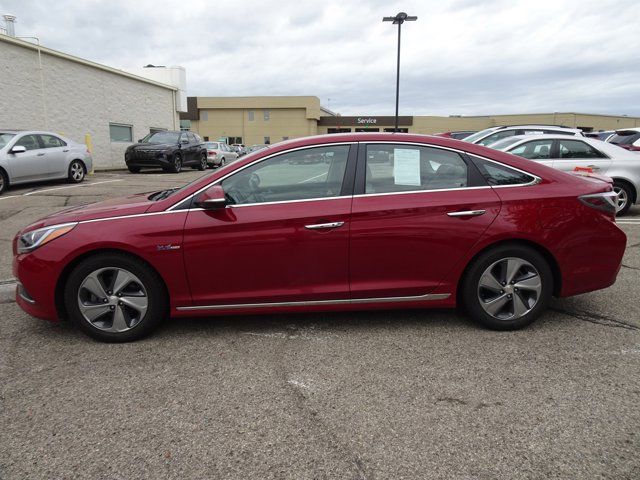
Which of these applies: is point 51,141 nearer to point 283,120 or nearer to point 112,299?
point 112,299

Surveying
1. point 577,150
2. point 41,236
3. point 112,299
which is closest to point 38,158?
point 41,236

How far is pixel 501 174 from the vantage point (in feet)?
12.0

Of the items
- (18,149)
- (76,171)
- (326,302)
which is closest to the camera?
(326,302)

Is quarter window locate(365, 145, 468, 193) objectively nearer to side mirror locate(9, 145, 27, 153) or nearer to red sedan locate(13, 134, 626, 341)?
red sedan locate(13, 134, 626, 341)

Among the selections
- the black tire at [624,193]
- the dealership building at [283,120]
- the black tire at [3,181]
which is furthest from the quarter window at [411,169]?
the dealership building at [283,120]

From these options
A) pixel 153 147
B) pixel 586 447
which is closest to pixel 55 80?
pixel 153 147

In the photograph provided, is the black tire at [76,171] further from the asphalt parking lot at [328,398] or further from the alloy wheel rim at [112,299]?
the alloy wheel rim at [112,299]

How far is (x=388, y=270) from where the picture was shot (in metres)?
3.50

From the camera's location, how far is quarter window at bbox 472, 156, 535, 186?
364cm

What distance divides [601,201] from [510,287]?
3.24 feet

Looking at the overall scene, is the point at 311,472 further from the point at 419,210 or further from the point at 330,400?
the point at 419,210

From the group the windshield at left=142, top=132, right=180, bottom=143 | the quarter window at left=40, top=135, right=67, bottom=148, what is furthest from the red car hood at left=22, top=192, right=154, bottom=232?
the windshield at left=142, top=132, right=180, bottom=143

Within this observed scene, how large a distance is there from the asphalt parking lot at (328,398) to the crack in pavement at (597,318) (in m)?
0.02

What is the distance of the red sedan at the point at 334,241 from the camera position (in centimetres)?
338
